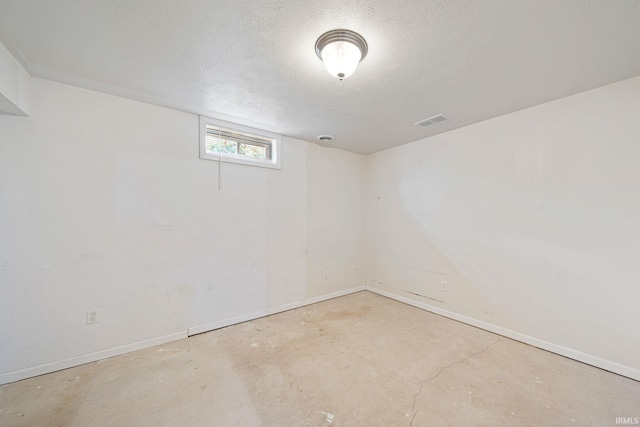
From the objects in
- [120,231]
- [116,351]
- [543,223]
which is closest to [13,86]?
[120,231]

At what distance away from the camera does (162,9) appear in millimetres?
1260

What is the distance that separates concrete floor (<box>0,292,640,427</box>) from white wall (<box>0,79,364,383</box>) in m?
0.30

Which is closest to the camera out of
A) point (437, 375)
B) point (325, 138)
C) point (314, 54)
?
point (314, 54)

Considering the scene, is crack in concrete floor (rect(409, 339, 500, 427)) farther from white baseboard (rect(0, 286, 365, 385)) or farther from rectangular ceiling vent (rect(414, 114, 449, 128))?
rectangular ceiling vent (rect(414, 114, 449, 128))

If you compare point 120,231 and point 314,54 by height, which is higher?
point 314,54

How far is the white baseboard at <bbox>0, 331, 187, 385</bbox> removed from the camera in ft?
5.90

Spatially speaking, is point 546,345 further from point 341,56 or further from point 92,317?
point 92,317

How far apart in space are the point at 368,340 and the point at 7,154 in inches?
134

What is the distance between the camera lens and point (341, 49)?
1.46 m

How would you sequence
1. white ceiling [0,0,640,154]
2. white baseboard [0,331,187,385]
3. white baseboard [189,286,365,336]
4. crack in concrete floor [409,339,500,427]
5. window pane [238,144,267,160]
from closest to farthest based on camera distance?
1. white ceiling [0,0,640,154]
2. crack in concrete floor [409,339,500,427]
3. white baseboard [0,331,187,385]
4. white baseboard [189,286,365,336]
5. window pane [238,144,267,160]

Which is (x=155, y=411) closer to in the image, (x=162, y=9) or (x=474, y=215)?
(x=162, y=9)

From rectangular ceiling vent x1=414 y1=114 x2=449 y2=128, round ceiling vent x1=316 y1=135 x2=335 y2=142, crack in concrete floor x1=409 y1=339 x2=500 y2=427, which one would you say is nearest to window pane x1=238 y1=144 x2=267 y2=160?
round ceiling vent x1=316 y1=135 x2=335 y2=142

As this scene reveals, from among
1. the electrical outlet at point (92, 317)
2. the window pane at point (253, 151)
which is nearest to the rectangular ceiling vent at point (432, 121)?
the window pane at point (253, 151)

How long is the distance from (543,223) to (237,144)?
11.0ft
